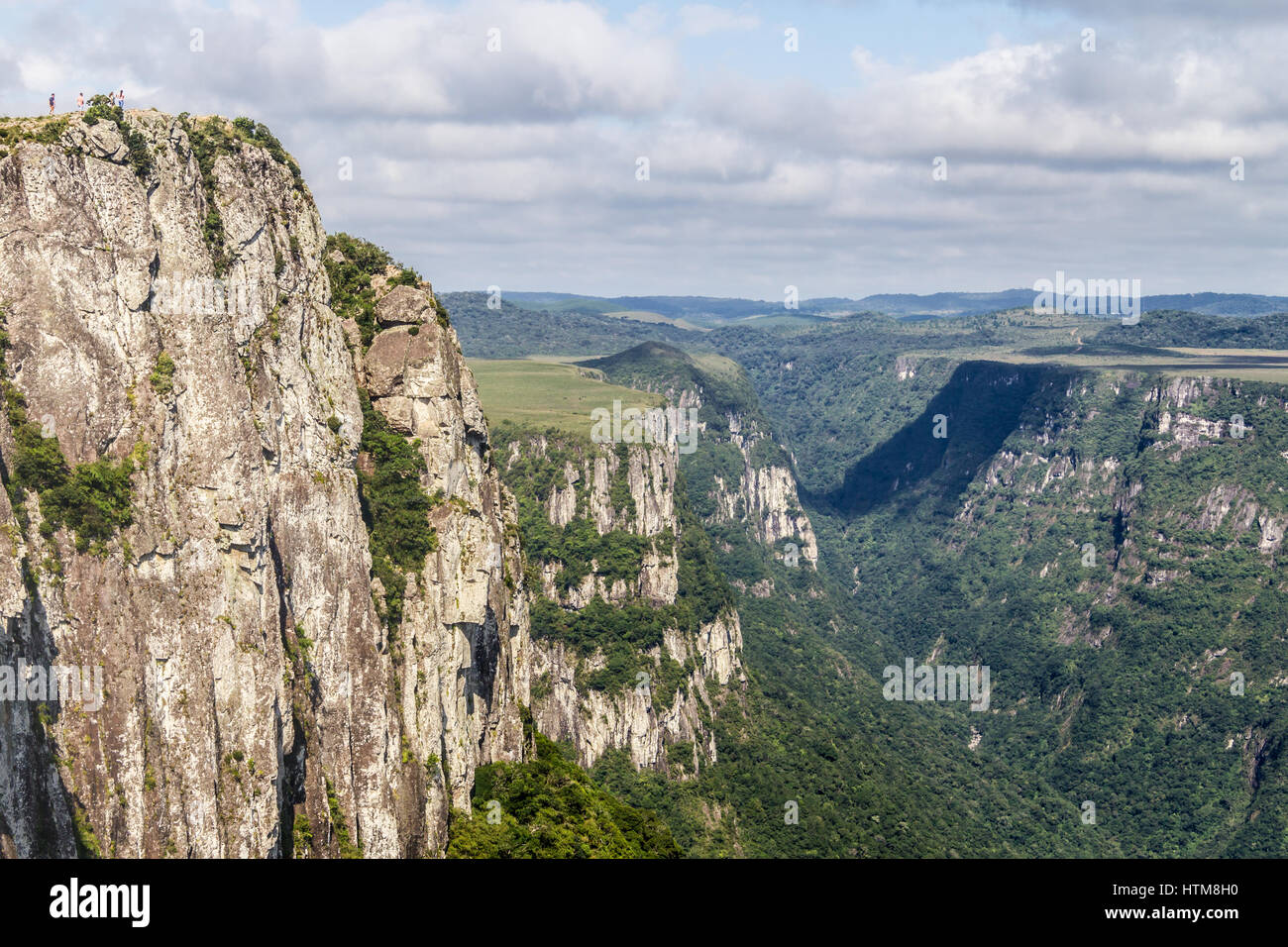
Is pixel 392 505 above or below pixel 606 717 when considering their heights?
above

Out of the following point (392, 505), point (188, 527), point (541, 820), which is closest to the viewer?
point (188, 527)

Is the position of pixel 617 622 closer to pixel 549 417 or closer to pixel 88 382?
pixel 549 417

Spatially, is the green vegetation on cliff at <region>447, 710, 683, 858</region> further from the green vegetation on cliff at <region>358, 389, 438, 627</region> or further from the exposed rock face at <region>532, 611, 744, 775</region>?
the exposed rock face at <region>532, 611, 744, 775</region>

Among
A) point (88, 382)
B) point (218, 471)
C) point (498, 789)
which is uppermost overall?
point (88, 382)

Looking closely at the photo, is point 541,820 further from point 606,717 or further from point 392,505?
point 606,717

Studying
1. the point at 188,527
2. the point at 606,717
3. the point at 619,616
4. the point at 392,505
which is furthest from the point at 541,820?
the point at 619,616
